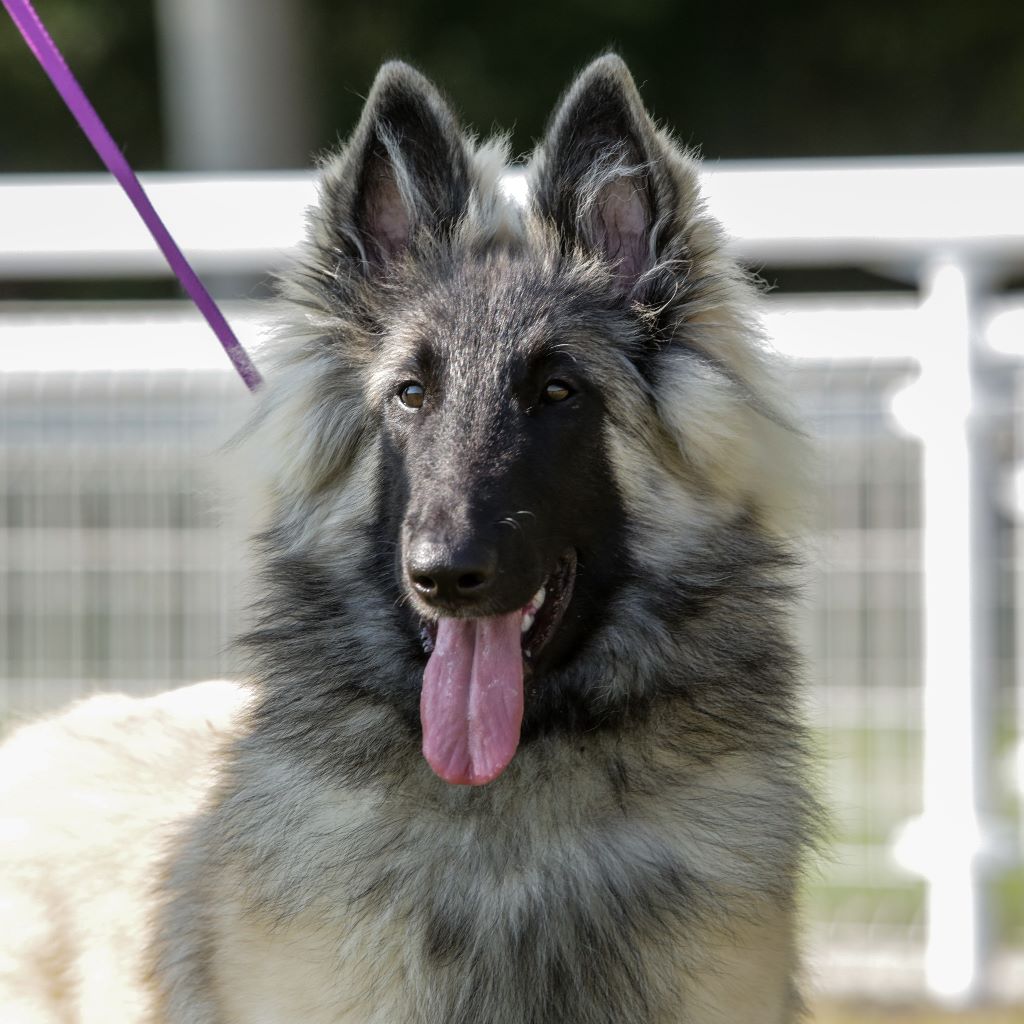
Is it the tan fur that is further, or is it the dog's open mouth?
the tan fur

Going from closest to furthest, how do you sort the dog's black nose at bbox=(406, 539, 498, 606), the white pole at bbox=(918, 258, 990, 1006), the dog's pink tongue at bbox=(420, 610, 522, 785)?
the dog's black nose at bbox=(406, 539, 498, 606), the dog's pink tongue at bbox=(420, 610, 522, 785), the white pole at bbox=(918, 258, 990, 1006)

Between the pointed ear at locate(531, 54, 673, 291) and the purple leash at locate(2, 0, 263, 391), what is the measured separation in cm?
83

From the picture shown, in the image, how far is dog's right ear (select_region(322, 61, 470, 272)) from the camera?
3322mm

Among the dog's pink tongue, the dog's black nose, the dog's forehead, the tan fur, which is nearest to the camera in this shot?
the dog's black nose

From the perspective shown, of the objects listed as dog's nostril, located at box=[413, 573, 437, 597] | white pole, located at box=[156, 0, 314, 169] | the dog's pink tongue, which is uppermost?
white pole, located at box=[156, 0, 314, 169]

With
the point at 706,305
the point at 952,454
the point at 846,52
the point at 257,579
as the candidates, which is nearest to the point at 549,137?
the point at 706,305

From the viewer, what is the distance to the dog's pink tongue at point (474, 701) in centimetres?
299

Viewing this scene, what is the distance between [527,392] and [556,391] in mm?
72

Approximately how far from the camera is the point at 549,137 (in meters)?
3.26

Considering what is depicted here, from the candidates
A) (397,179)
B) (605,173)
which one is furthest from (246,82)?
(605,173)

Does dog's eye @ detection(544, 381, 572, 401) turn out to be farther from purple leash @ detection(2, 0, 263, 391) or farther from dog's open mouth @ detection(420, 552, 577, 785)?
purple leash @ detection(2, 0, 263, 391)

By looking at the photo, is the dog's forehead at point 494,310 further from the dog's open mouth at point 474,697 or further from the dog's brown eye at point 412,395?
the dog's open mouth at point 474,697

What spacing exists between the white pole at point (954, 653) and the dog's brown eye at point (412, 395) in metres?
3.32

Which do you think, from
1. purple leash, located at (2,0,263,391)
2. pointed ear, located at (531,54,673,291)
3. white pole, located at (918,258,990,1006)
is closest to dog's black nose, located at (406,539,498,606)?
pointed ear, located at (531,54,673,291)
